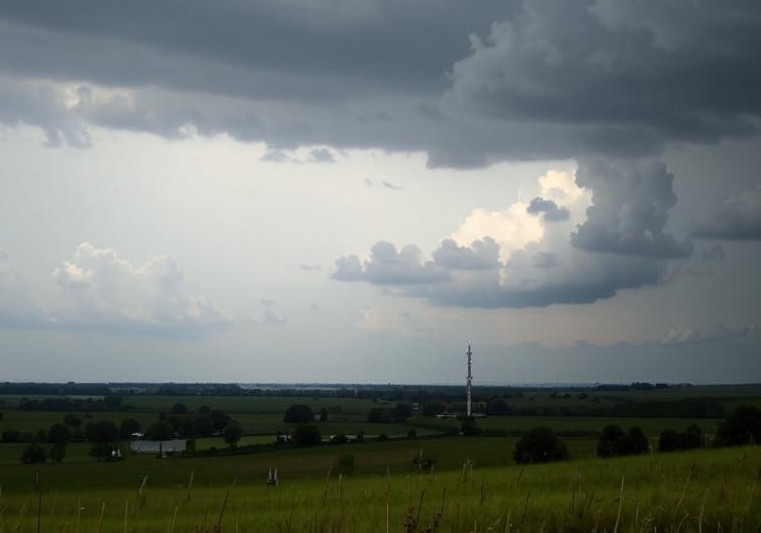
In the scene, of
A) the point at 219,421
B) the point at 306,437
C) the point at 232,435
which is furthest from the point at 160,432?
the point at 306,437

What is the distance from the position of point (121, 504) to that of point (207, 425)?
303 feet

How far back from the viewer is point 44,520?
1562cm

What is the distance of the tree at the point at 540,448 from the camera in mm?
55031

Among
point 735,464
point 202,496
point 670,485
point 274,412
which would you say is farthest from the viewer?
point 274,412

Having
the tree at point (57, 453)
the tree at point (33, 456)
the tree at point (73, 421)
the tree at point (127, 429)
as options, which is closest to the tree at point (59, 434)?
the tree at point (127, 429)

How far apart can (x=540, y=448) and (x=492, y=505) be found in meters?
45.7

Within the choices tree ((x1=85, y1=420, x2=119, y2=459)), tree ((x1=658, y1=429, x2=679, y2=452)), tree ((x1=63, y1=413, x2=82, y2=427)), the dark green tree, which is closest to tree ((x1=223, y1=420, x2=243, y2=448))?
tree ((x1=85, y1=420, x2=119, y2=459))

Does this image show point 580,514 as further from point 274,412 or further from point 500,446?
point 274,412

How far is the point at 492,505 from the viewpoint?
42.8 ft

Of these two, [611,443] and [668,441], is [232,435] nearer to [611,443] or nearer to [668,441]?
[611,443]

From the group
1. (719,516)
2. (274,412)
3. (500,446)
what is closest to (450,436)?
(500,446)

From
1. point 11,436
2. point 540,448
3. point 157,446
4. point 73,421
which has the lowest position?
point 157,446

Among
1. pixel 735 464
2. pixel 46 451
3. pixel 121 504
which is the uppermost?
pixel 735 464

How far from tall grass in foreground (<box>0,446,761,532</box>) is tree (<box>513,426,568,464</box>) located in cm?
3536
